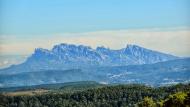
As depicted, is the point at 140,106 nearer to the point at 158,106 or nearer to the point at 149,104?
the point at 149,104

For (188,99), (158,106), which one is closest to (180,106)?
(188,99)

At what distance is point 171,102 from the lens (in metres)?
90.9

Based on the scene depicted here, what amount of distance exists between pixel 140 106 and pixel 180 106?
1258 inches

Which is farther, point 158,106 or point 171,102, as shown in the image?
point 158,106

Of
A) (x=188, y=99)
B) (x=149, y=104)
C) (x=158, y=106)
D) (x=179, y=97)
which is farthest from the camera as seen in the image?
(x=149, y=104)

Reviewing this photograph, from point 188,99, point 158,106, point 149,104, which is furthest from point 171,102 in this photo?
point 149,104

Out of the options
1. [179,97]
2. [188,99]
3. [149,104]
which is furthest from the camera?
[149,104]

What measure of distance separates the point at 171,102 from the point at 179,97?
267 cm

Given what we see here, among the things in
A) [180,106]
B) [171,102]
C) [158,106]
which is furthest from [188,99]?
[158,106]

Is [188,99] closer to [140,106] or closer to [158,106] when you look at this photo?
[158,106]

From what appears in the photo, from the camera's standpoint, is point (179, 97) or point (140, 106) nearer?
point (179, 97)

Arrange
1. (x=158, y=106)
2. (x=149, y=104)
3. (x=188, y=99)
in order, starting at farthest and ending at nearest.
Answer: (x=149, y=104) < (x=158, y=106) < (x=188, y=99)

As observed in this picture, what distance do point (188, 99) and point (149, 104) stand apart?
1307 inches

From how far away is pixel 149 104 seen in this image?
115625mm
